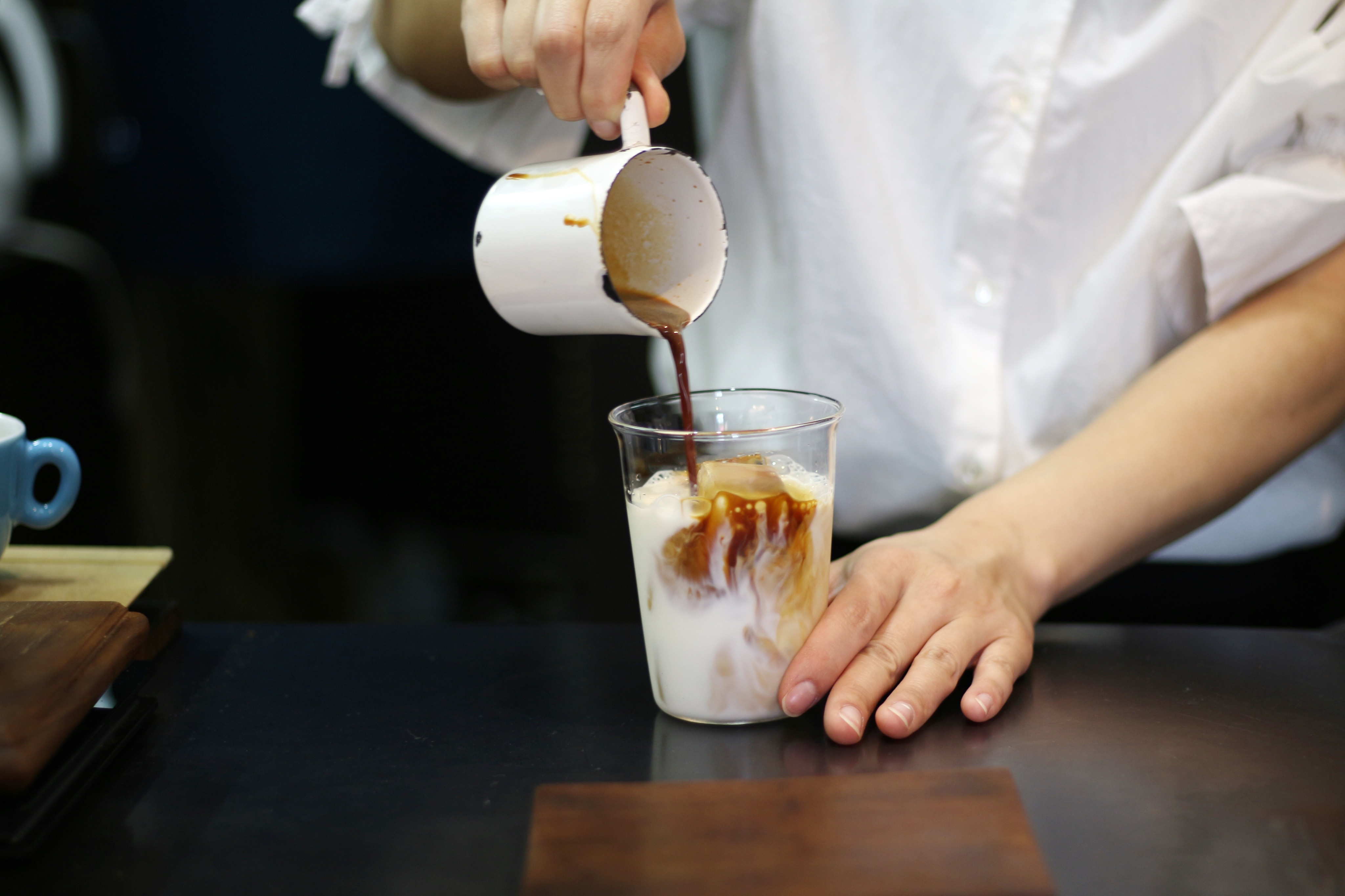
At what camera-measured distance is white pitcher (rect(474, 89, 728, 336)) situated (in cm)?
73

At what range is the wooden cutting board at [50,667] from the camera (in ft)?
2.08

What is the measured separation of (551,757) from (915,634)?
0.28m

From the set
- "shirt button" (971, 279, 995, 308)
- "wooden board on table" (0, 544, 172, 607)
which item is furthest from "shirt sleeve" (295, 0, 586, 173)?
"wooden board on table" (0, 544, 172, 607)

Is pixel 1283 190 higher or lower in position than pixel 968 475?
higher

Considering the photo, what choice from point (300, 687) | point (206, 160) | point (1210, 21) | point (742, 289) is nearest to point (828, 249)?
point (742, 289)

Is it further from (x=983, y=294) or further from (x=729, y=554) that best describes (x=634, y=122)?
(x=983, y=294)

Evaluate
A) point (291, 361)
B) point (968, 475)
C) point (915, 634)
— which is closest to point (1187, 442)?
point (968, 475)

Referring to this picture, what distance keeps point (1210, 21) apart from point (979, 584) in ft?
2.02

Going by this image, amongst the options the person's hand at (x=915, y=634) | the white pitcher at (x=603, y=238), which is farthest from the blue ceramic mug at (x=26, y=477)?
the person's hand at (x=915, y=634)

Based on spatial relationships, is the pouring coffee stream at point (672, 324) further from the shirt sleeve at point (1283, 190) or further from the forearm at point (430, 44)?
the shirt sleeve at point (1283, 190)

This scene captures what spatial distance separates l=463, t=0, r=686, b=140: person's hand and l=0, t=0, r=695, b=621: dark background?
3.11 ft

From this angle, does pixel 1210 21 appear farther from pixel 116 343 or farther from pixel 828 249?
pixel 116 343

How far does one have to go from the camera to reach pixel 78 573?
0.92 m

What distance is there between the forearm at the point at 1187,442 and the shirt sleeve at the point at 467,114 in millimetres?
663
